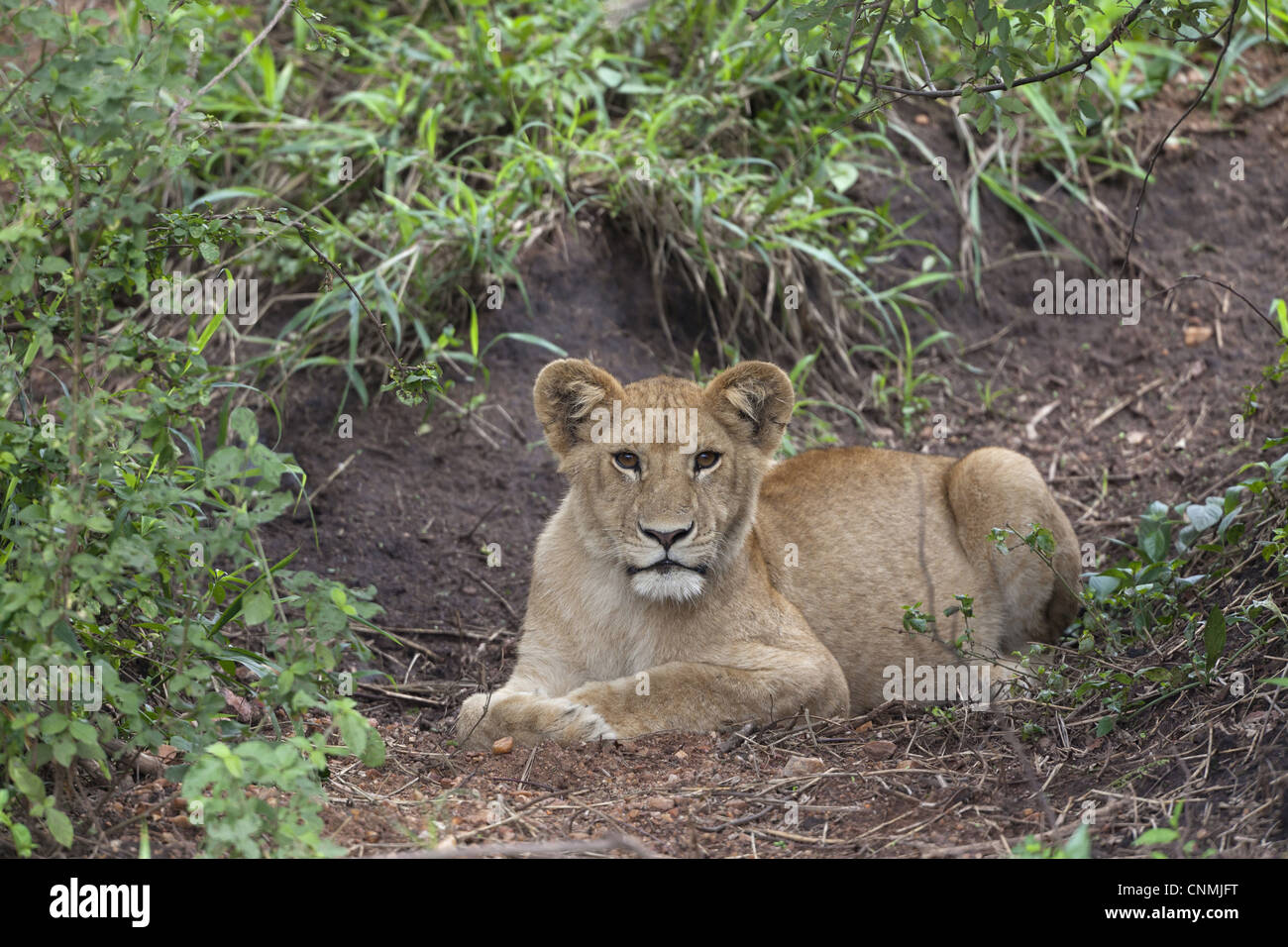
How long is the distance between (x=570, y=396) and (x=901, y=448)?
361cm

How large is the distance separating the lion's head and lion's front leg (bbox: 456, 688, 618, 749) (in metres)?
0.56

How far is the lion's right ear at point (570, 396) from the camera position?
541cm

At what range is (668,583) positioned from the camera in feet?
17.1

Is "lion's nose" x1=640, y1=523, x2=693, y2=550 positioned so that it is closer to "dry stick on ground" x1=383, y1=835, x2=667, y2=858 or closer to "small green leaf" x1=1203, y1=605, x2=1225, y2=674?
"dry stick on ground" x1=383, y1=835, x2=667, y2=858

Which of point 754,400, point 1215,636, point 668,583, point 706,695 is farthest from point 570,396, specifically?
point 1215,636

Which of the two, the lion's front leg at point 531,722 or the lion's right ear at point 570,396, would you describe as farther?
the lion's right ear at point 570,396

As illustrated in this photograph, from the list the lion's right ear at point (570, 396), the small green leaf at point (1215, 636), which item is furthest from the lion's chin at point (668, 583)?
the small green leaf at point (1215, 636)

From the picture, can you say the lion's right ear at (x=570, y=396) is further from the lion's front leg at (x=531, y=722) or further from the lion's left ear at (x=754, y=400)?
the lion's front leg at (x=531, y=722)

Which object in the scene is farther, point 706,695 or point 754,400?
point 754,400

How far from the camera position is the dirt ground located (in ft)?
13.6

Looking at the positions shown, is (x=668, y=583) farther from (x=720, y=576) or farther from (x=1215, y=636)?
(x=1215, y=636)

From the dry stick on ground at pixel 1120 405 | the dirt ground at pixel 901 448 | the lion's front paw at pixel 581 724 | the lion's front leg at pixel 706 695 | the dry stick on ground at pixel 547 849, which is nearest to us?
the dry stick on ground at pixel 547 849

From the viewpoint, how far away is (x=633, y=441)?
17.2 ft
